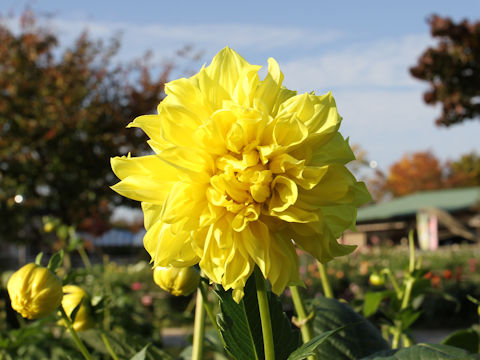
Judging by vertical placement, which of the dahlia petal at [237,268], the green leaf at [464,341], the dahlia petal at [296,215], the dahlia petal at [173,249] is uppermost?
the dahlia petal at [296,215]

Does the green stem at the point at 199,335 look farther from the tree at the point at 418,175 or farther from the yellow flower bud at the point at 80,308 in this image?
the tree at the point at 418,175

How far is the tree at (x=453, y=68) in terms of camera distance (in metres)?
11.7

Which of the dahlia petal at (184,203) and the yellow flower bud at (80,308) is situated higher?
the dahlia petal at (184,203)

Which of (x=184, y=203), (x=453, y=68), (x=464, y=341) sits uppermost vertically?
(x=453, y=68)

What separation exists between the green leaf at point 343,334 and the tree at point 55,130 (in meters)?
10.4

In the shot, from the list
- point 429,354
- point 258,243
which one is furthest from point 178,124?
point 429,354

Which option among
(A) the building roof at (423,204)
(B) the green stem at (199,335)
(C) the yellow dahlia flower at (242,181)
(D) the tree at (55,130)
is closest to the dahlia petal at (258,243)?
(C) the yellow dahlia flower at (242,181)

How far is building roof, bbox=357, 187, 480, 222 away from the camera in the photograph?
23.0m

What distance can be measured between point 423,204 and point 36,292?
25.0 m

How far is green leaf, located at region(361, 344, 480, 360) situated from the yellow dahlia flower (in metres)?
0.16

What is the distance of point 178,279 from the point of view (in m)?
0.79

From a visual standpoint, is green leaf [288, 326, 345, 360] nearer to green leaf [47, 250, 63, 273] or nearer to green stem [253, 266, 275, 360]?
green stem [253, 266, 275, 360]

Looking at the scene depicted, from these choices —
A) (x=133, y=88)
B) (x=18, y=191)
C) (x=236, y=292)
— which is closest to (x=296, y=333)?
(x=236, y=292)

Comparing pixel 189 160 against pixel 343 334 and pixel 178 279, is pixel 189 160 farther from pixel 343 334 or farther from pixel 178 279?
pixel 343 334
